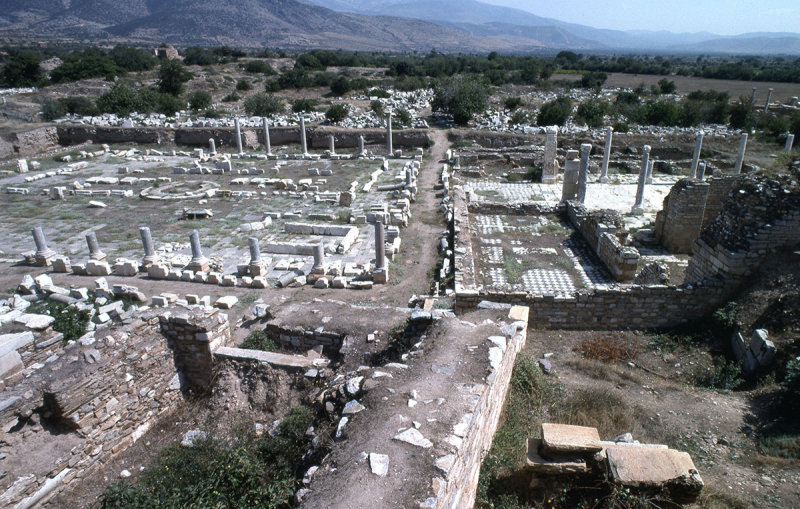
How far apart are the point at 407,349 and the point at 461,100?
2958 centimetres

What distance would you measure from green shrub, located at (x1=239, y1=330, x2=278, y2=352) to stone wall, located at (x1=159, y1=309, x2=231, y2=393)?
416 mm

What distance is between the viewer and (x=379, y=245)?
41.4ft

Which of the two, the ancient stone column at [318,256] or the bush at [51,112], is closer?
the ancient stone column at [318,256]

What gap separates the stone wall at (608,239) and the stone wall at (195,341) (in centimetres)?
928

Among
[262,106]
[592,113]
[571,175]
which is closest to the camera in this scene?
[571,175]

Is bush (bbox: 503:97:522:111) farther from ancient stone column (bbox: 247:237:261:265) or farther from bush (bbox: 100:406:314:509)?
bush (bbox: 100:406:314:509)

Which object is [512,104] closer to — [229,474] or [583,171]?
[583,171]

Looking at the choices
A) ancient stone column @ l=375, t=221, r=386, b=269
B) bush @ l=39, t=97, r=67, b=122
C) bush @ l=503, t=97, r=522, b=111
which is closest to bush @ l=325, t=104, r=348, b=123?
bush @ l=503, t=97, r=522, b=111

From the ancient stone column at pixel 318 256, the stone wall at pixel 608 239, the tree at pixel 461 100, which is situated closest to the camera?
the stone wall at pixel 608 239

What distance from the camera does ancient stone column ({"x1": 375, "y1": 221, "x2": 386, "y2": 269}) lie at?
12.5 meters

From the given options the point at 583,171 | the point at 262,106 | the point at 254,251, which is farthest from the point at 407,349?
the point at 262,106

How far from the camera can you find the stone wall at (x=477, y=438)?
14.6 ft

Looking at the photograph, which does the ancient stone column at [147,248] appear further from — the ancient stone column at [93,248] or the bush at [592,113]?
the bush at [592,113]

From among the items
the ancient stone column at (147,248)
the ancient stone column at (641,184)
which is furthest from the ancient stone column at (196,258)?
the ancient stone column at (641,184)
